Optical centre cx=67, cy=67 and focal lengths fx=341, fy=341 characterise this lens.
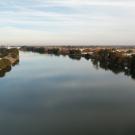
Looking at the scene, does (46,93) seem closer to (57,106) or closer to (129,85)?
(57,106)

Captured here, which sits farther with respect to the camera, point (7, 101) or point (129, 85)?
point (129, 85)

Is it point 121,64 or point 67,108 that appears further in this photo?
point 121,64

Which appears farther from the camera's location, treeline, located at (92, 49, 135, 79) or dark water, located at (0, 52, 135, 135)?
treeline, located at (92, 49, 135, 79)

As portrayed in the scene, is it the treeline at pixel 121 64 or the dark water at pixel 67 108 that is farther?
the treeline at pixel 121 64

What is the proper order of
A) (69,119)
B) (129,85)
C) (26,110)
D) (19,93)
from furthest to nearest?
1. (129,85)
2. (19,93)
3. (26,110)
4. (69,119)

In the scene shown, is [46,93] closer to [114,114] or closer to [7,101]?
[7,101]

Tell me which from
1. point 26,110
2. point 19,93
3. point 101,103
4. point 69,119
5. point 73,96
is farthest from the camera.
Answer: point 19,93

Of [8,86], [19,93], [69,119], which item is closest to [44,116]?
[69,119]

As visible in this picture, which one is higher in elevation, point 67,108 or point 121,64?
point 67,108
